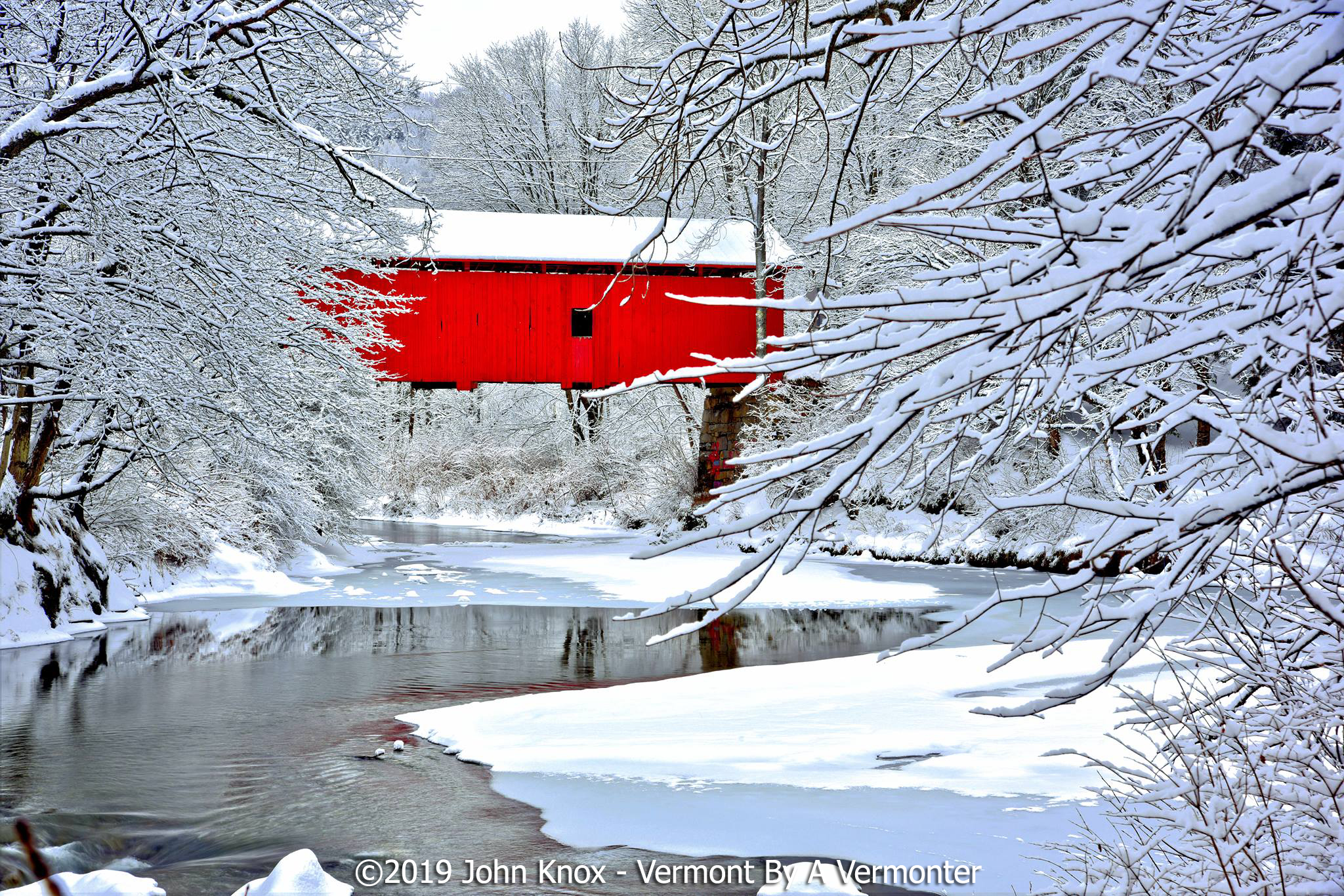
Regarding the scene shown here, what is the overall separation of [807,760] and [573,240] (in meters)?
18.5

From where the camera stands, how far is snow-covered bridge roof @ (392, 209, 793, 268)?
22688 millimetres

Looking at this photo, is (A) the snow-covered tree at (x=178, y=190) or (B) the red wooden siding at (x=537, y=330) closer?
(A) the snow-covered tree at (x=178, y=190)

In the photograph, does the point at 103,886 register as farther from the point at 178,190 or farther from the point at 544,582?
the point at 544,582

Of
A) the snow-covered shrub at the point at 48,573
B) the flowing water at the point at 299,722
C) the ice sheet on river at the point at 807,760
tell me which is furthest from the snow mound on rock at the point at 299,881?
the snow-covered shrub at the point at 48,573

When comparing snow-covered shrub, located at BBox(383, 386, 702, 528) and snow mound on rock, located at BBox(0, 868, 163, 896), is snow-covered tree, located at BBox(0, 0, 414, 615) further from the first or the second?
snow-covered shrub, located at BBox(383, 386, 702, 528)

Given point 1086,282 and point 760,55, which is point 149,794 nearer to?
point 760,55

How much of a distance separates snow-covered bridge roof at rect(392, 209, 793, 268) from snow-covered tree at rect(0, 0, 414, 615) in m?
12.4

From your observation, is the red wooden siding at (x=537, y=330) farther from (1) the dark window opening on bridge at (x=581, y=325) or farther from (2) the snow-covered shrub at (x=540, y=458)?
(2) the snow-covered shrub at (x=540, y=458)

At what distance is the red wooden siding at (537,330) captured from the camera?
22469 mm

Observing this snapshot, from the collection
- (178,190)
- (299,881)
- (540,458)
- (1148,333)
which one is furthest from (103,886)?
(540,458)

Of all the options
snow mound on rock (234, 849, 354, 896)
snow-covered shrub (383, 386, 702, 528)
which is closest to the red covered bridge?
snow-covered shrub (383, 386, 702, 528)

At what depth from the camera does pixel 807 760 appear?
6.19m

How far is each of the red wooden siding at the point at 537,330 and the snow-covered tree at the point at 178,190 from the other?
12.0 metres

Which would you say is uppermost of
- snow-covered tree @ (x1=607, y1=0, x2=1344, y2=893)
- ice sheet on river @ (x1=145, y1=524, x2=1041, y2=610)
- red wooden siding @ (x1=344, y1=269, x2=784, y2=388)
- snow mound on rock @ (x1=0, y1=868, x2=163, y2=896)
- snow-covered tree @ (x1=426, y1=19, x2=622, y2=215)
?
snow-covered tree @ (x1=426, y1=19, x2=622, y2=215)
